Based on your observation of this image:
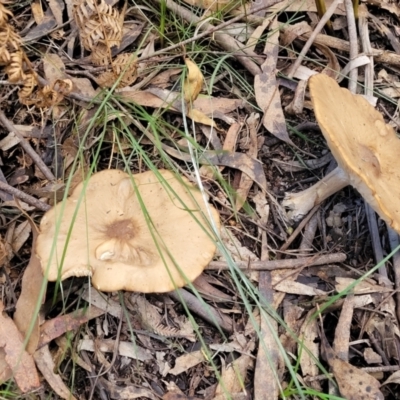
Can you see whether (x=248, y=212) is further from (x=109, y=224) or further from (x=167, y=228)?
(x=109, y=224)

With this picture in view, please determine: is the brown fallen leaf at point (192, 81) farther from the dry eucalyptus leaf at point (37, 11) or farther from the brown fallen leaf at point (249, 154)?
the dry eucalyptus leaf at point (37, 11)

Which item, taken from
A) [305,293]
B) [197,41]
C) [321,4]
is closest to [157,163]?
[197,41]

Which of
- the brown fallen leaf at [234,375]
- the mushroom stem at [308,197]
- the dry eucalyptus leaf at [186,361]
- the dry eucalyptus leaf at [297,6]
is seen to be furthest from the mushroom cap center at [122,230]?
the dry eucalyptus leaf at [297,6]

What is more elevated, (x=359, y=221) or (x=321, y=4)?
(x=321, y=4)

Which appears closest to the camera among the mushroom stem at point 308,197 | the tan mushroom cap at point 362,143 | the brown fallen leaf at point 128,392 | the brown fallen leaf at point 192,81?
the tan mushroom cap at point 362,143

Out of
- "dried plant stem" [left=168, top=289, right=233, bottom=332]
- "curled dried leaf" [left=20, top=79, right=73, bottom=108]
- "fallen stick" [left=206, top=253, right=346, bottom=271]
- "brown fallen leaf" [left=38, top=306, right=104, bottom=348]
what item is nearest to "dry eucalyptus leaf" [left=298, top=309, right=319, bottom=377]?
"fallen stick" [left=206, top=253, right=346, bottom=271]

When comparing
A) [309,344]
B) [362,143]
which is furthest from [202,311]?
[362,143]

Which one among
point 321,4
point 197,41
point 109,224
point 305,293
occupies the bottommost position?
point 305,293
